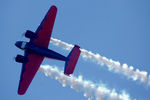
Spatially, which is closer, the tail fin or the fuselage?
A: the tail fin

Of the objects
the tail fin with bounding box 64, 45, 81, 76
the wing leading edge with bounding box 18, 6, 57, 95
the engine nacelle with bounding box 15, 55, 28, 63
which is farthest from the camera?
the wing leading edge with bounding box 18, 6, 57, 95

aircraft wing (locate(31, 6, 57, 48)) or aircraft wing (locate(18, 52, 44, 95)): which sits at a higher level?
aircraft wing (locate(31, 6, 57, 48))

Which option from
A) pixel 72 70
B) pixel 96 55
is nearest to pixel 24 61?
pixel 72 70

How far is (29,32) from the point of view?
42406mm

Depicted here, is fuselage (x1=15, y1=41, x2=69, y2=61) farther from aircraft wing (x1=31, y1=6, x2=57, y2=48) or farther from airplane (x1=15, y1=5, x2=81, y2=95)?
aircraft wing (x1=31, y1=6, x2=57, y2=48)

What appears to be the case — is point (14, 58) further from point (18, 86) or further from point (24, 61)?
point (18, 86)

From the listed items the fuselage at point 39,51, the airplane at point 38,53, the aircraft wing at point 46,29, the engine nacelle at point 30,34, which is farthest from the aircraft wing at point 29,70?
the engine nacelle at point 30,34

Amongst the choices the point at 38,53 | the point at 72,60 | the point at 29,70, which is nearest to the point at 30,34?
the point at 38,53

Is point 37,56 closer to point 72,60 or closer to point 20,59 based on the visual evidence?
point 20,59

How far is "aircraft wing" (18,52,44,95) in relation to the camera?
43.2 metres

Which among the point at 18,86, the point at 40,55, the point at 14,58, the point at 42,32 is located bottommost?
the point at 18,86

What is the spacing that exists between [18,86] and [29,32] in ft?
31.6

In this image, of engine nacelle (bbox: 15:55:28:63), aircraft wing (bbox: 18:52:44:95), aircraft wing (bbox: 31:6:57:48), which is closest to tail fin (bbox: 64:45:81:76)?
aircraft wing (bbox: 31:6:57:48)

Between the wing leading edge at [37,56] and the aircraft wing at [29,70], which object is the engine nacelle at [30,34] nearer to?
the wing leading edge at [37,56]
